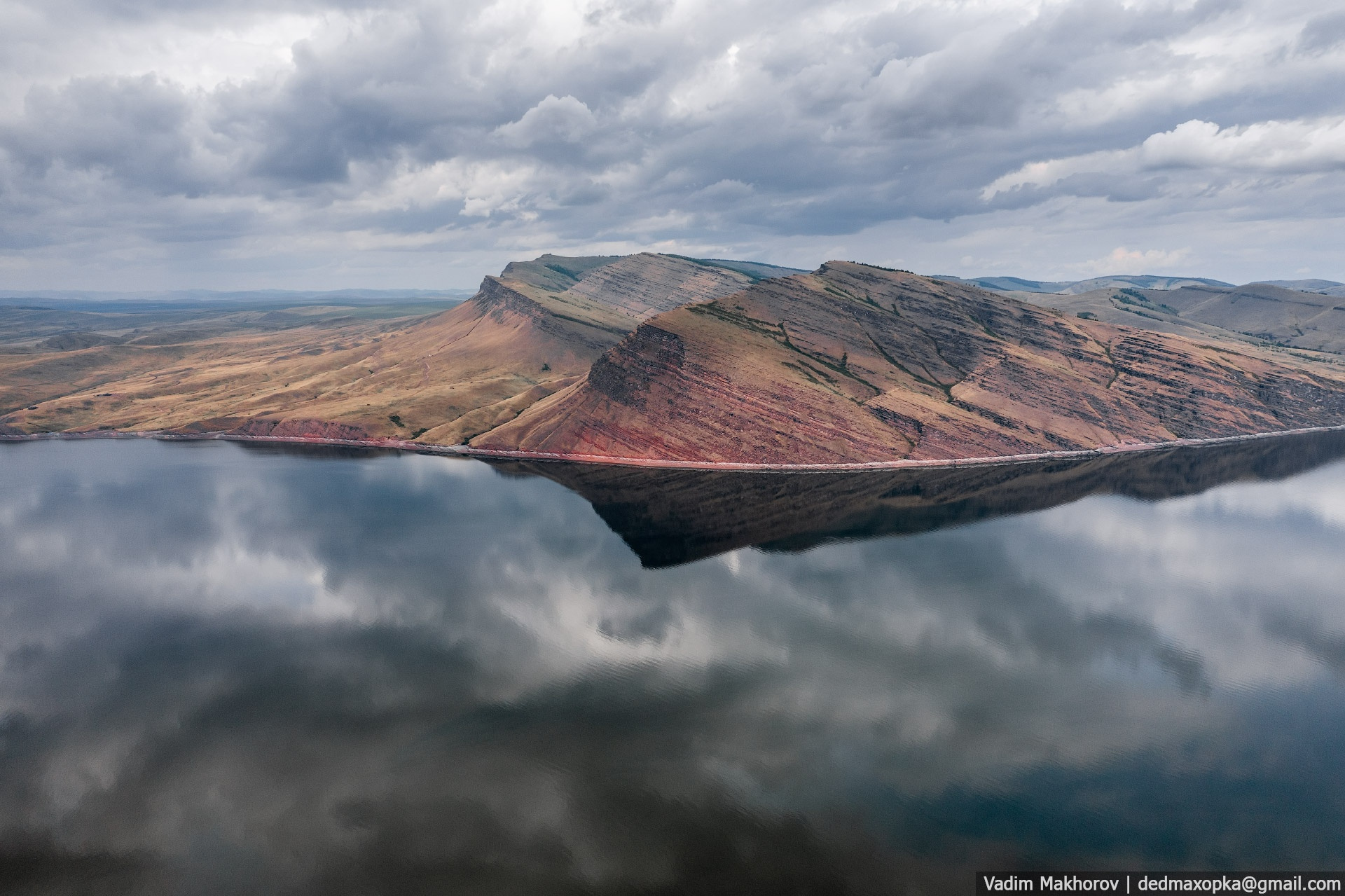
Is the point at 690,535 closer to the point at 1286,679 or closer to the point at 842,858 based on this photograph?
the point at 842,858

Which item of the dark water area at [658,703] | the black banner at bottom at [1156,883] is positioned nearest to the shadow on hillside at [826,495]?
the dark water area at [658,703]

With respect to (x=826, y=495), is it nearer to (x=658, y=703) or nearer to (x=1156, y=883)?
(x=658, y=703)

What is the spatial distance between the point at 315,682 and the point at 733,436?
136 meters

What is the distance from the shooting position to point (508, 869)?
50094 millimetres

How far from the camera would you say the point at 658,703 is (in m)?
71.1

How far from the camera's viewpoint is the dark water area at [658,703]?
2053 inches

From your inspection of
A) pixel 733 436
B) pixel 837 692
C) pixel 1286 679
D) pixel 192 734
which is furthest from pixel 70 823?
pixel 733 436

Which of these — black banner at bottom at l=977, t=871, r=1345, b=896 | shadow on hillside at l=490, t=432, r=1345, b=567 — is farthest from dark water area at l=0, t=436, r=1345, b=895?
shadow on hillside at l=490, t=432, r=1345, b=567

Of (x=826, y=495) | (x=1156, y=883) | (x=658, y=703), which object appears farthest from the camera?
(x=826, y=495)

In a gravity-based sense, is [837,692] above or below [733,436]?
below

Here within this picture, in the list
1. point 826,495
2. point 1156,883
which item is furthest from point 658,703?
point 826,495

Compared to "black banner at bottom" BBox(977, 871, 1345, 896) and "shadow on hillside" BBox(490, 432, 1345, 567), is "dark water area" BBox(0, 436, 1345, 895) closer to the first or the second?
"black banner at bottom" BBox(977, 871, 1345, 896)

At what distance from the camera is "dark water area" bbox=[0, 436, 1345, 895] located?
171 feet

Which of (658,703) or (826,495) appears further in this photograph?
(826,495)
